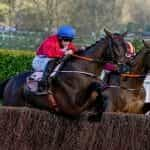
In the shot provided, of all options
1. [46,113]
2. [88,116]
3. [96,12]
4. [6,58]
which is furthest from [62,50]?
[96,12]

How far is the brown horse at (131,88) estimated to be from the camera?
29.5 ft

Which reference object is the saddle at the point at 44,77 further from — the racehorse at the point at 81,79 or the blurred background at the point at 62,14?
the blurred background at the point at 62,14

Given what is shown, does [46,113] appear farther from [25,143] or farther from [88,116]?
[88,116]

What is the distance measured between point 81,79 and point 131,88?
1.26 meters

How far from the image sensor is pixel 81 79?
320 inches

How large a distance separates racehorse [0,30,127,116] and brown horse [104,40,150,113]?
78 centimetres

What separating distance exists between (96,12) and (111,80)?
2396 centimetres

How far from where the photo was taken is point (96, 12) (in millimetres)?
32969

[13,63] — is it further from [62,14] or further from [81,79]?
[62,14]

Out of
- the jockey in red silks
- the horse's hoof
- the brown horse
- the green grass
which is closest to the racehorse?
the jockey in red silks

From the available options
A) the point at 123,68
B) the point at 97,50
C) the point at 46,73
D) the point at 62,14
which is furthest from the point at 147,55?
the point at 62,14

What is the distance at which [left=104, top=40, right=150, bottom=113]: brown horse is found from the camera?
899 cm

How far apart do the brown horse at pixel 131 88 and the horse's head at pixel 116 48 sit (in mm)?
788

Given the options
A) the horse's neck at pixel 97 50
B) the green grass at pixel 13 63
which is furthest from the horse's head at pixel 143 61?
the green grass at pixel 13 63
